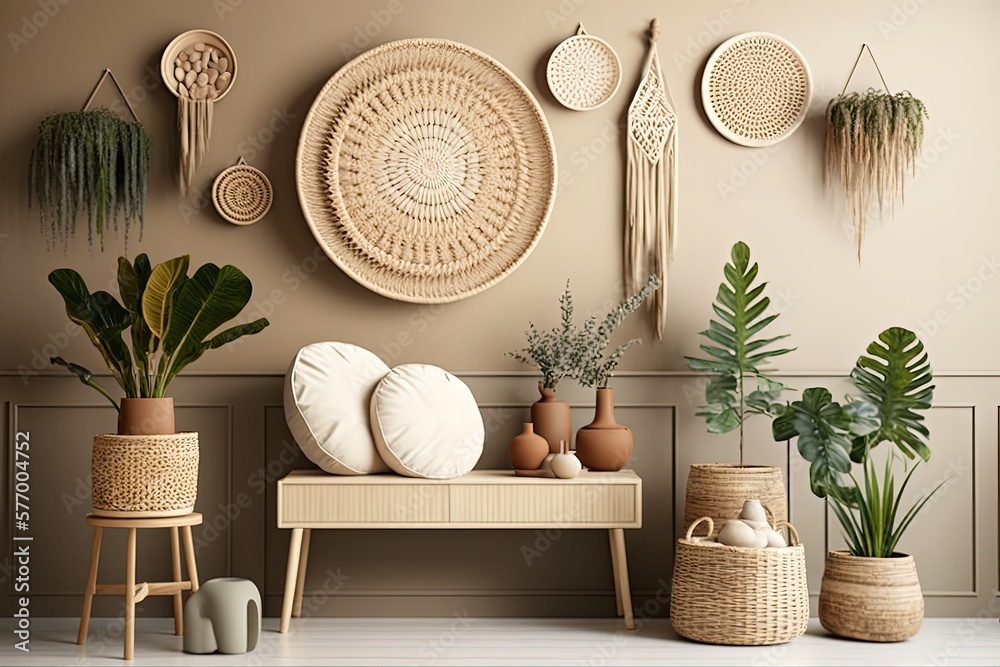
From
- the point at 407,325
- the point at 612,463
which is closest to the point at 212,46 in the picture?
the point at 407,325

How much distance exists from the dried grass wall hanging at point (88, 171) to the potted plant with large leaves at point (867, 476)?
2394mm

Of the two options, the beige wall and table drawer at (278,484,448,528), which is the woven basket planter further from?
the beige wall

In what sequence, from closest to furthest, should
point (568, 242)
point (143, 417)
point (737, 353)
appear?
point (143, 417) → point (737, 353) → point (568, 242)

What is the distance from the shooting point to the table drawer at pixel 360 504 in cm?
318

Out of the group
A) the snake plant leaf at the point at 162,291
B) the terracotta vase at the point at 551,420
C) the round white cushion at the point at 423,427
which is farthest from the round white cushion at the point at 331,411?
the terracotta vase at the point at 551,420

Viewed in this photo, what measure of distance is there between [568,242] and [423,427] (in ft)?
3.00

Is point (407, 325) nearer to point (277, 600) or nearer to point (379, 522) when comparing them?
point (379, 522)

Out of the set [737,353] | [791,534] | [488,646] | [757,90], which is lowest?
[488,646]

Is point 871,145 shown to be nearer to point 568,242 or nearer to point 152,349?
point 568,242

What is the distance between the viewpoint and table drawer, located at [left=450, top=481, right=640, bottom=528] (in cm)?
320

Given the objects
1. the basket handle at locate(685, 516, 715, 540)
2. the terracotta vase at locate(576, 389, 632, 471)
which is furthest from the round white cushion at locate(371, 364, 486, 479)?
the basket handle at locate(685, 516, 715, 540)

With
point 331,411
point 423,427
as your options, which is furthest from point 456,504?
point 331,411

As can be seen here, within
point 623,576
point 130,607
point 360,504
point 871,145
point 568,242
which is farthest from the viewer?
point 568,242

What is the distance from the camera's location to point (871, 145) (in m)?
3.53
